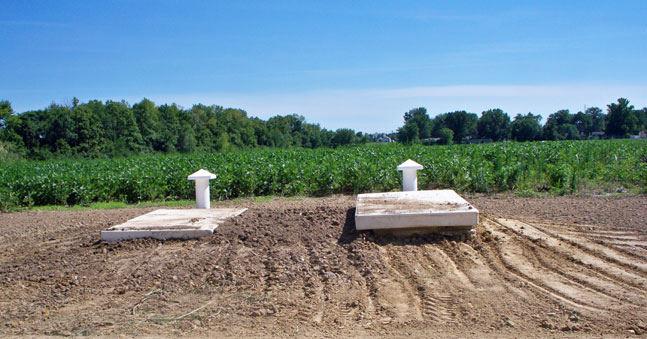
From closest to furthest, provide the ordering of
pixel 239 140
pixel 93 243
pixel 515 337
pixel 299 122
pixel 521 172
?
pixel 515 337 → pixel 93 243 → pixel 521 172 → pixel 239 140 → pixel 299 122

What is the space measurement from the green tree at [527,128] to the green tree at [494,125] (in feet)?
6.29

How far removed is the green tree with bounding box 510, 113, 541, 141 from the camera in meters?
45.7

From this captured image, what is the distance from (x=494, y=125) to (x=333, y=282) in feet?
181

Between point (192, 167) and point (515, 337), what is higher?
point (192, 167)

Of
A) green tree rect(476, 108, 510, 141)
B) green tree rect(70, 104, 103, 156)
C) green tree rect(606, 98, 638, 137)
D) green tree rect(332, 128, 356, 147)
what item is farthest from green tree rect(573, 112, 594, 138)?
green tree rect(70, 104, 103, 156)

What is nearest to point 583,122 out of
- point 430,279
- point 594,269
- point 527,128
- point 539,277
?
point 527,128

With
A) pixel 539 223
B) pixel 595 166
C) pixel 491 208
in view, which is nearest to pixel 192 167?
pixel 491 208

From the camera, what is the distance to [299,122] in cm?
8869

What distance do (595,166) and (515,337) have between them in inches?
460

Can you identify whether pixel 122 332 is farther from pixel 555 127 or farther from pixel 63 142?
pixel 63 142

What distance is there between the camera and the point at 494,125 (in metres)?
55.2

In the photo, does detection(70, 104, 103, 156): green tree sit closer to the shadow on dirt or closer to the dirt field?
the dirt field

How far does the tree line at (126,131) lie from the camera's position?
5019 cm

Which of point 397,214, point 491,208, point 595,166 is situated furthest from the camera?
point 595,166
